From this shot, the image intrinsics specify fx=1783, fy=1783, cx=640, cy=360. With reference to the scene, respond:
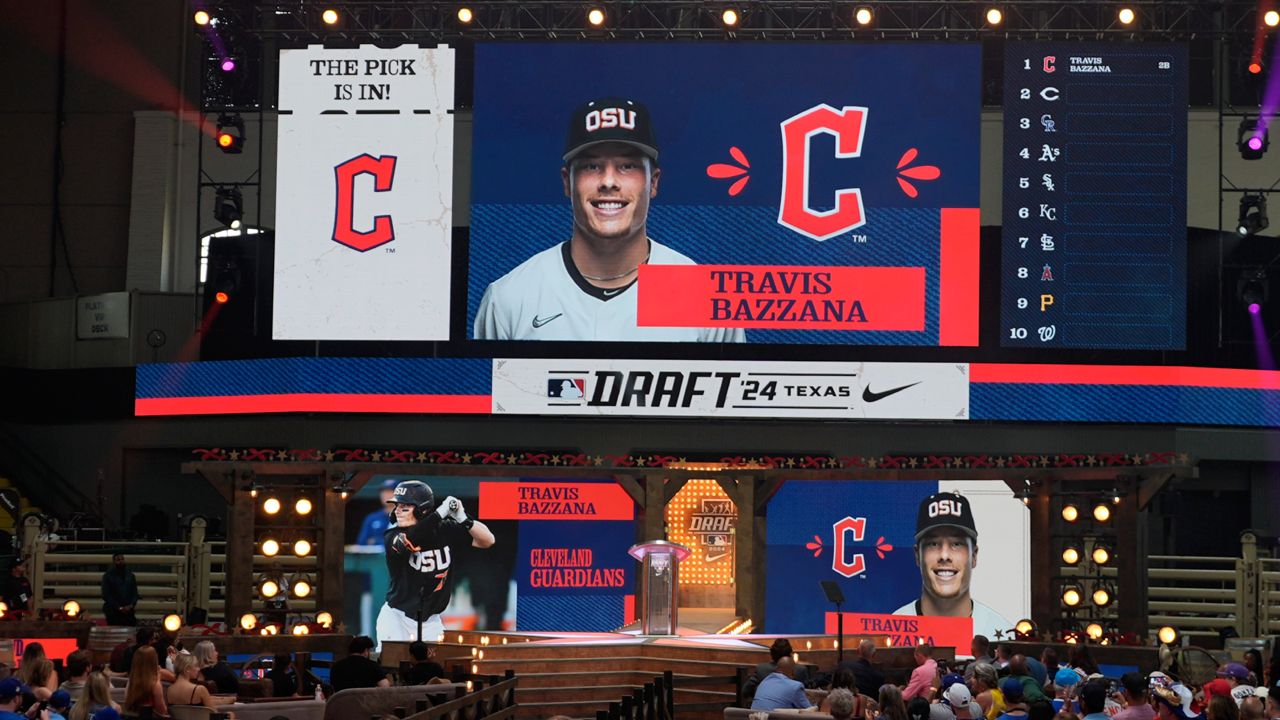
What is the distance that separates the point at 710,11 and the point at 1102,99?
518 cm

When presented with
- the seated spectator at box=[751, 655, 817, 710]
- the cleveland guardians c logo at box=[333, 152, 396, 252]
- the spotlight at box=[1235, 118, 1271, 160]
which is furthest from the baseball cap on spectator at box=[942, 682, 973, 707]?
the spotlight at box=[1235, 118, 1271, 160]

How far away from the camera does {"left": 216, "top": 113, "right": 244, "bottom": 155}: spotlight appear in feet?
Result: 77.6

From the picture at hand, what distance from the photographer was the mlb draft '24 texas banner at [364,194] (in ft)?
76.0

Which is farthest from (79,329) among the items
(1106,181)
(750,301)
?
(1106,181)

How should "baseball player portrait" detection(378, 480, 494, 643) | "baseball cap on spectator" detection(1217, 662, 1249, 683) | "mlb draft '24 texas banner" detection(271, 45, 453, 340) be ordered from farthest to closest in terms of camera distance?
"mlb draft '24 texas banner" detection(271, 45, 453, 340), "baseball player portrait" detection(378, 480, 494, 643), "baseball cap on spectator" detection(1217, 662, 1249, 683)

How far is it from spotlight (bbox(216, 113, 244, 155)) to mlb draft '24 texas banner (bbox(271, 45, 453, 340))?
Result: 74 centimetres

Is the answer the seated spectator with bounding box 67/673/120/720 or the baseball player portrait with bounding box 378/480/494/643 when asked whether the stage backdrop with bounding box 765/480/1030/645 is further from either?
the seated spectator with bounding box 67/673/120/720

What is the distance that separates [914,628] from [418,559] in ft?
19.5

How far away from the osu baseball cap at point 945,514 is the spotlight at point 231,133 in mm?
10121

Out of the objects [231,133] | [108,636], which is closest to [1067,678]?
[108,636]

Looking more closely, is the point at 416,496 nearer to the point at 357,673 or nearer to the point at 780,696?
the point at 357,673

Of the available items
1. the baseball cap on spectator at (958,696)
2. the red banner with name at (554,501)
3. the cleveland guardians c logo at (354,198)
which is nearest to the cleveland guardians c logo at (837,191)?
the red banner with name at (554,501)

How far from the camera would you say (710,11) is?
23.3m

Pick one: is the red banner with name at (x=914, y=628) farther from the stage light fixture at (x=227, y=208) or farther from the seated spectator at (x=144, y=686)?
the seated spectator at (x=144, y=686)
